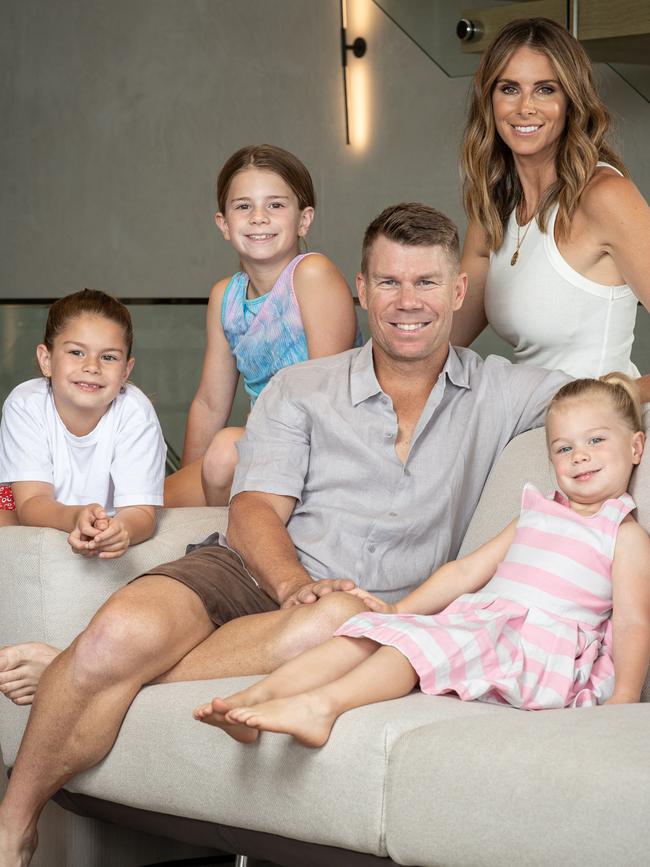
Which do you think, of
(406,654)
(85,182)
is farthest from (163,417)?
(85,182)

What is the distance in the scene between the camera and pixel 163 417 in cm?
462

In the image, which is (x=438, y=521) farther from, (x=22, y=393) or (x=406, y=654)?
(x=22, y=393)

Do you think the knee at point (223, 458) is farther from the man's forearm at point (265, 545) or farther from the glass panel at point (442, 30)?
the glass panel at point (442, 30)

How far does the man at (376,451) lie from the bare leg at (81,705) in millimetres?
114

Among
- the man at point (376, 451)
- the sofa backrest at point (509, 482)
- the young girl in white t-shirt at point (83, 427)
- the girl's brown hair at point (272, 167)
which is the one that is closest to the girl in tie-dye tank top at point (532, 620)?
the sofa backrest at point (509, 482)

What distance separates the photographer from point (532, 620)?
2.15 meters

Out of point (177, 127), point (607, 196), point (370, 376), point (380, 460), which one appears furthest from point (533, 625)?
point (177, 127)

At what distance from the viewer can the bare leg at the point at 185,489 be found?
3090 millimetres

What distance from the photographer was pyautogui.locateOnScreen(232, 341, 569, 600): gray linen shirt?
8.17ft

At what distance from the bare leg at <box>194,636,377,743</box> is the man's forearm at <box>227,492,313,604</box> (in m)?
0.28

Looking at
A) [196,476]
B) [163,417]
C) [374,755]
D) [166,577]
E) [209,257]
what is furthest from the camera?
[209,257]

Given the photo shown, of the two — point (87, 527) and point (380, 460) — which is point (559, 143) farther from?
point (87, 527)

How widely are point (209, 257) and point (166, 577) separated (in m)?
5.29

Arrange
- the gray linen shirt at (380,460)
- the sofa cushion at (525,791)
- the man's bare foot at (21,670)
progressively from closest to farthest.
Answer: the sofa cushion at (525,791) < the man's bare foot at (21,670) < the gray linen shirt at (380,460)
